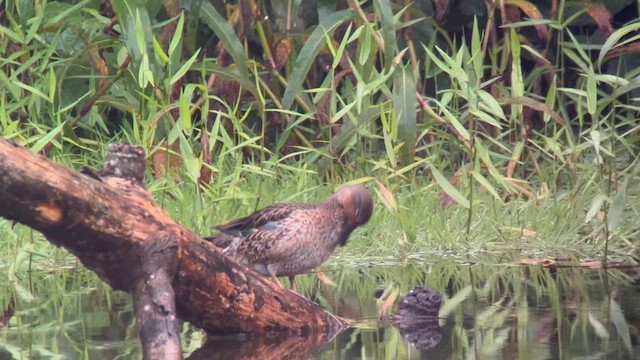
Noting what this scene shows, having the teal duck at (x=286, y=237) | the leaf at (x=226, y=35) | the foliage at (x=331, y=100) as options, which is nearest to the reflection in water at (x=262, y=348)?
the teal duck at (x=286, y=237)

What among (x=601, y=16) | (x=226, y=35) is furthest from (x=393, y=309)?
(x=601, y=16)

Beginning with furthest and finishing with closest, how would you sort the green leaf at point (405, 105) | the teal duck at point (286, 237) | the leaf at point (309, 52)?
1. the leaf at point (309, 52)
2. the green leaf at point (405, 105)
3. the teal duck at point (286, 237)

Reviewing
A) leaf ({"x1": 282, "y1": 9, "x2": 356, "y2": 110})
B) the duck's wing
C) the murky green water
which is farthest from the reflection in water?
leaf ({"x1": 282, "y1": 9, "x2": 356, "y2": 110})

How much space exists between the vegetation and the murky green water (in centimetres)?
12

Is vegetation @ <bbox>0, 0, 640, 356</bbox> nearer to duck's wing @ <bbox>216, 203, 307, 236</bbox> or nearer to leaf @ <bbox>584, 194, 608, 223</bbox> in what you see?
leaf @ <bbox>584, 194, 608, 223</bbox>

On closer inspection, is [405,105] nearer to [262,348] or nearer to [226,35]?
[226,35]

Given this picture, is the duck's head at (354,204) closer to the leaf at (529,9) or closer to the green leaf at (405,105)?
the green leaf at (405,105)

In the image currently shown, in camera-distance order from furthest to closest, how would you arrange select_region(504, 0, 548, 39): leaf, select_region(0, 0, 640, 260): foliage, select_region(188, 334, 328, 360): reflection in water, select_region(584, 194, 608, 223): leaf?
select_region(504, 0, 548, 39): leaf
select_region(0, 0, 640, 260): foliage
select_region(584, 194, 608, 223): leaf
select_region(188, 334, 328, 360): reflection in water

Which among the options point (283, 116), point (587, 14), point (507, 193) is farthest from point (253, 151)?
point (587, 14)

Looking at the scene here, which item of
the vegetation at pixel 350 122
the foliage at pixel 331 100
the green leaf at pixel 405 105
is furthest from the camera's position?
the green leaf at pixel 405 105

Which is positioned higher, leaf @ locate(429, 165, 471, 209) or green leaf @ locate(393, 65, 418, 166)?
green leaf @ locate(393, 65, 418, 166)

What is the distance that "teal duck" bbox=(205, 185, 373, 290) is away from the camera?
5535 millimetres

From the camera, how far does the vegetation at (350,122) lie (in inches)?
271

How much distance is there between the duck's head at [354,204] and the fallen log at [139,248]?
0.88 m
